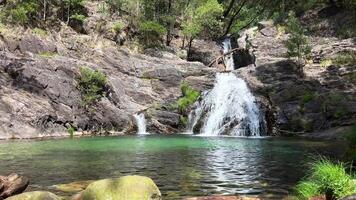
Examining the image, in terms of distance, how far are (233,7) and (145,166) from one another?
196 feet

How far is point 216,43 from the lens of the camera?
66.1 metres

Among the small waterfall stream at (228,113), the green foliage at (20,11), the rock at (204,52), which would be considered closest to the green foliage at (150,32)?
the rock at (204,52)

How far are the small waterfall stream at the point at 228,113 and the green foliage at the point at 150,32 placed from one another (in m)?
14.9

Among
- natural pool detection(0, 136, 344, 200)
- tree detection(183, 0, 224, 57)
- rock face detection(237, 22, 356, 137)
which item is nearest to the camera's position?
natural pool detection(0, 136, 344, 200)

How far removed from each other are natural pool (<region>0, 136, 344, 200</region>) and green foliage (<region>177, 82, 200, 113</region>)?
18578 mm

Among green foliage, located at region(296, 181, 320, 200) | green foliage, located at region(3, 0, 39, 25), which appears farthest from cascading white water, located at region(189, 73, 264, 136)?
green foliage, located at region(296, 181, 320, 200)

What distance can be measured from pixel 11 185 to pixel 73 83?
32732 mm

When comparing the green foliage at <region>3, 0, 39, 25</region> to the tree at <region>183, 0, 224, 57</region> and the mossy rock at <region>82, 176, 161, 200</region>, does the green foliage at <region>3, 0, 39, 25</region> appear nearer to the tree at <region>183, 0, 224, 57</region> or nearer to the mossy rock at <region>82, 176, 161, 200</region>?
the tree at <region>183, 0, 224, 57</region>

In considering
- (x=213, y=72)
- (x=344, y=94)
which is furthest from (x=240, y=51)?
(x=344, y=94)

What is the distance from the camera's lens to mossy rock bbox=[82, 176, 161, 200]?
11555 millimetres

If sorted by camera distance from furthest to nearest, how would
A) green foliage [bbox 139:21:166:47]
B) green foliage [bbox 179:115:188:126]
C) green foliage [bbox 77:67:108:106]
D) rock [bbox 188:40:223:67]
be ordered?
1. rock [bbox 188:40:223:67]
2. green foliage [bbox 139:21:166:47]
3. green foliage [bbox 179:115:188:126]
4. green foliage [bbox 77:67:108:106]

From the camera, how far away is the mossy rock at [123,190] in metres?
11.6

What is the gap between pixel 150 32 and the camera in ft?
204

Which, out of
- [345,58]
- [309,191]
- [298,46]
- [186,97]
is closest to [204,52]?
[298,46]
